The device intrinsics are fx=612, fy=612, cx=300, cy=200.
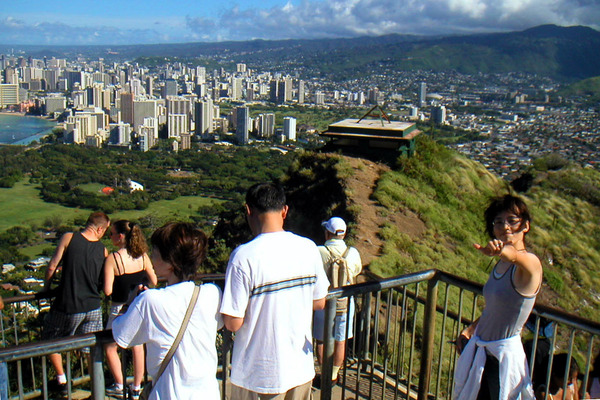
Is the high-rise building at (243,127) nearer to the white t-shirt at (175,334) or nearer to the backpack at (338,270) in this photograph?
the backpack at (338,270)

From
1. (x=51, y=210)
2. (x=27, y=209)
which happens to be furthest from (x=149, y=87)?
(x=51, y=210)

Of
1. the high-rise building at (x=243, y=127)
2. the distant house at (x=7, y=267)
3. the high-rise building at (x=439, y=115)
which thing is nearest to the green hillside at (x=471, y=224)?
the distant house at (x=7, y=267)

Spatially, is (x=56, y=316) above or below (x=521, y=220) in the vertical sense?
below

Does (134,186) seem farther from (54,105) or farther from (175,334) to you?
(54,105)

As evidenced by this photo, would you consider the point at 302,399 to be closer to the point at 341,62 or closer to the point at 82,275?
the point at 82,275

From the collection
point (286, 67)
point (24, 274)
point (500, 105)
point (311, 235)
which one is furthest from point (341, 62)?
point (311, 235)

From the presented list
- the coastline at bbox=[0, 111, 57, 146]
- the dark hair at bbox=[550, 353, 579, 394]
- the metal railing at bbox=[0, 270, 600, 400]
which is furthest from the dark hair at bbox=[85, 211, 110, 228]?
the coastline at bbox=[0, 111, 57, 146]
